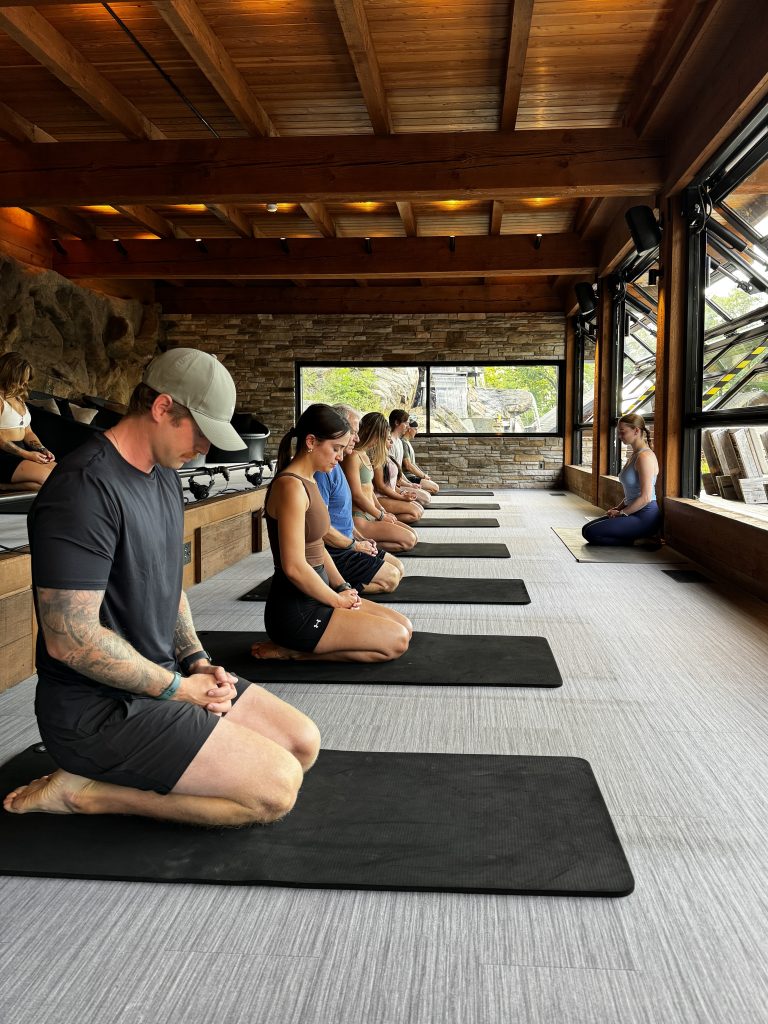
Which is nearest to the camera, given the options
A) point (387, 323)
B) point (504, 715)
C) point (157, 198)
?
Result: point (504, 715)

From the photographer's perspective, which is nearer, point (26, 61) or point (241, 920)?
point (241, 920)

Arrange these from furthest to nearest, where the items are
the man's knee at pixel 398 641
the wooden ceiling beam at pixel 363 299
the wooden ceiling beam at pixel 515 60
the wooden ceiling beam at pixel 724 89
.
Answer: the wooden ceiling beam at pixel 363 299 < the wooden ceiling beam at pixel 515 60 < the wooden ceiling beam at pixel 724 89 < the man's knee at pixel 398 641

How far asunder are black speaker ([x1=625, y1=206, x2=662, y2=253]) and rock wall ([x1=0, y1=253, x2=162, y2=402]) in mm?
6377

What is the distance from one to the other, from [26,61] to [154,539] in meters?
4.95

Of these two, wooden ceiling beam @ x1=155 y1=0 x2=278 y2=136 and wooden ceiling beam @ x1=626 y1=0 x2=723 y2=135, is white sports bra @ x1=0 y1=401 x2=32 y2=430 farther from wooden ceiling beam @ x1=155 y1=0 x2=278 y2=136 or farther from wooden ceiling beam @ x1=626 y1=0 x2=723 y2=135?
wooden ceiling beam @ x1=626 y1=0 x2=723 y2=135

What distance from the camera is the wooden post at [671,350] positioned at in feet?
19.2

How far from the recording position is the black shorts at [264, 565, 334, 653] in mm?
3055

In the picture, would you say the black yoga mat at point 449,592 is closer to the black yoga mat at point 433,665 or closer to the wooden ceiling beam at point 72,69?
the black yoga mat at point 433,665

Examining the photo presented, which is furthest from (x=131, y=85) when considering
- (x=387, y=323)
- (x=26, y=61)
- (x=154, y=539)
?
(x=387, y=323)

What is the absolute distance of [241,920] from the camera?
1543mm

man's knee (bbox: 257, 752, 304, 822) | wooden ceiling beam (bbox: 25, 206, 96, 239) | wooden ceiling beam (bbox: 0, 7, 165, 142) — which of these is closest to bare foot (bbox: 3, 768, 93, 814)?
man's knee (bbox: 257, 752, 304, 822)

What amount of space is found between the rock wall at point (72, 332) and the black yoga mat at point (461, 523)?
482cm

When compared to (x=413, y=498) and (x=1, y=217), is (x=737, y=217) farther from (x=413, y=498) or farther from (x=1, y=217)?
(x=1, y=217)

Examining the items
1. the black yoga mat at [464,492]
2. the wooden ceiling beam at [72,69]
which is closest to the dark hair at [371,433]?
the wooden ceiling beam at [72,69]
